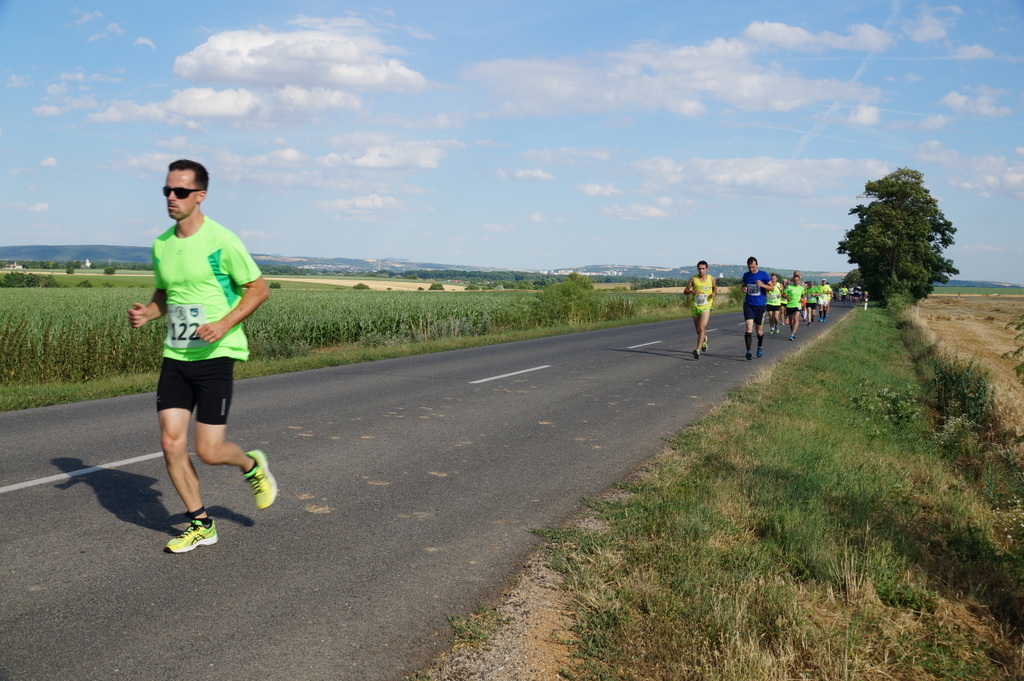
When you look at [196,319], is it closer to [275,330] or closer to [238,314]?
[238,314]

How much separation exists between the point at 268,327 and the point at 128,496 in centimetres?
1311

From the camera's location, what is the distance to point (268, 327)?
1822 cm

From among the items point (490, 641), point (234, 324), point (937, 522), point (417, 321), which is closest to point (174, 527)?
point (234, 324)

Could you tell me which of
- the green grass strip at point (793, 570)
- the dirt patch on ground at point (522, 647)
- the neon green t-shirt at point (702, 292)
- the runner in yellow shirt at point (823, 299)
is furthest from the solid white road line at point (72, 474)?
the runner in yellow shirt at point (823, 299)

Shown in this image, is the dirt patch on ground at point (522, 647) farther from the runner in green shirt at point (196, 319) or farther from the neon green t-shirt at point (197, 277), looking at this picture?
the neon green t-shirt at point (197, 277)

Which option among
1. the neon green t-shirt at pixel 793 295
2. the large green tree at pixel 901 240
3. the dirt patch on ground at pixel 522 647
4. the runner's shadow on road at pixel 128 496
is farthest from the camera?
the large green tree at pixel 901 240

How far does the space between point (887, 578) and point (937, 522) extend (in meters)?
1.85

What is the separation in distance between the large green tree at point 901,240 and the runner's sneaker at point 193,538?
234 feet

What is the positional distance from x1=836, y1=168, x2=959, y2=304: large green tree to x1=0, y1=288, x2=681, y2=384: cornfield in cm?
4414

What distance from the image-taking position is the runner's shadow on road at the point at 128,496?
5039 millimetres

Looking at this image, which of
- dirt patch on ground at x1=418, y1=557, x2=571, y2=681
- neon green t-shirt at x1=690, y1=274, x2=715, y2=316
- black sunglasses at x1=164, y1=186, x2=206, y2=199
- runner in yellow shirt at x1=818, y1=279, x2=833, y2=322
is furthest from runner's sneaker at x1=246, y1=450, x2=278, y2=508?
runner in yellow shirt at x1=818, y1=279, x2=833, y2=322

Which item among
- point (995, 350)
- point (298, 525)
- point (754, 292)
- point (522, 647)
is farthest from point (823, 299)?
point (522, 647)

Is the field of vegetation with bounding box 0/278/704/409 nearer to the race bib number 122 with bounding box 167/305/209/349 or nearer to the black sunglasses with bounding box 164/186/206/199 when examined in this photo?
the race bib number 122 with bounding box 167/305/209/349

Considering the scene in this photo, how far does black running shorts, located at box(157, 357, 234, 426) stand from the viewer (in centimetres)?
447
